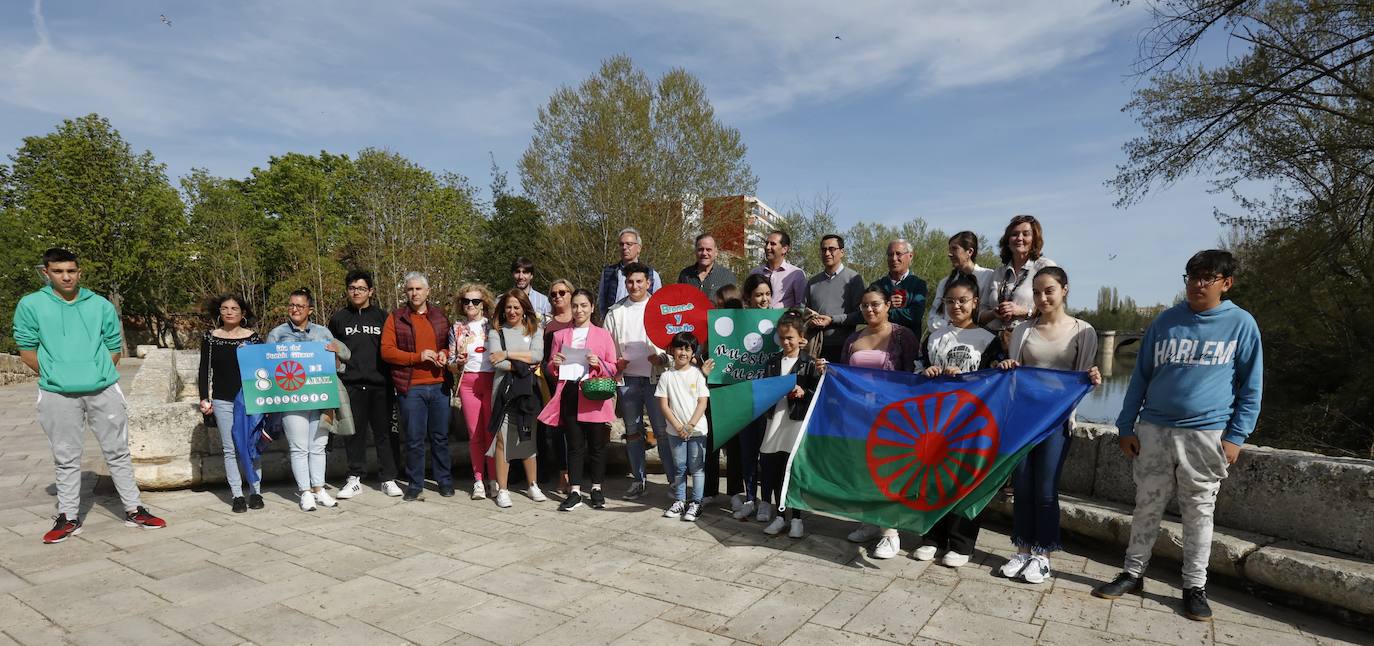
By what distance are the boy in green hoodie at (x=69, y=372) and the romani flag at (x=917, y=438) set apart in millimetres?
5174

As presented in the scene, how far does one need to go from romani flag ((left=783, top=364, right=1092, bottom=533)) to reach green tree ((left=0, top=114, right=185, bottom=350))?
3407 cm

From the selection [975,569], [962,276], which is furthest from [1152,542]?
[962,276]

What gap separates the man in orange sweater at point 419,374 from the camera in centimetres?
620

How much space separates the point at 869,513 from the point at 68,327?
602cm

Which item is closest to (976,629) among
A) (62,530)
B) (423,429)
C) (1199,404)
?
(1199,404)

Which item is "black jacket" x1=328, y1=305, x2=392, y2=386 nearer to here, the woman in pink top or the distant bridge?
the woman in pink top

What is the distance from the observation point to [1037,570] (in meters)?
4.09

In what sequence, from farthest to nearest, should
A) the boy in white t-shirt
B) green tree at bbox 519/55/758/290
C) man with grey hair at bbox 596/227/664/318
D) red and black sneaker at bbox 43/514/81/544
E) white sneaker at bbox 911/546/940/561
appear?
green tree at bbox 519/55/758/290 → man with grey hair at bbox 596/227/664/318 → the boy in white t-shirt → red and black sneaker at bbox 43/514/81/544 → white sneaker at bbox 911/546/940/561

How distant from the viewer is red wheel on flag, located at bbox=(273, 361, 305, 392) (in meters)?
5.83

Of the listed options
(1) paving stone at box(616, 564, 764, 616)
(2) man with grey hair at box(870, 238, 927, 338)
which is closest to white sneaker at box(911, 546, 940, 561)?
(1) paving stone at box(616, 564, 764, 616)

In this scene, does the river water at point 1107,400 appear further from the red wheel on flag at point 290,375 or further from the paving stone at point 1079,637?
the red wheel on flag at point 290,375

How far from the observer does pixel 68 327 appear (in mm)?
5086

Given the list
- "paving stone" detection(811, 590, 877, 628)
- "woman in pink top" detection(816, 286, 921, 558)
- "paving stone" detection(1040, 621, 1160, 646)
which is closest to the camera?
"paving stone" detection(1040, 621, 1160, 646)

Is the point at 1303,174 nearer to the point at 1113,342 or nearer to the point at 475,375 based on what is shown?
the point at 475,375
